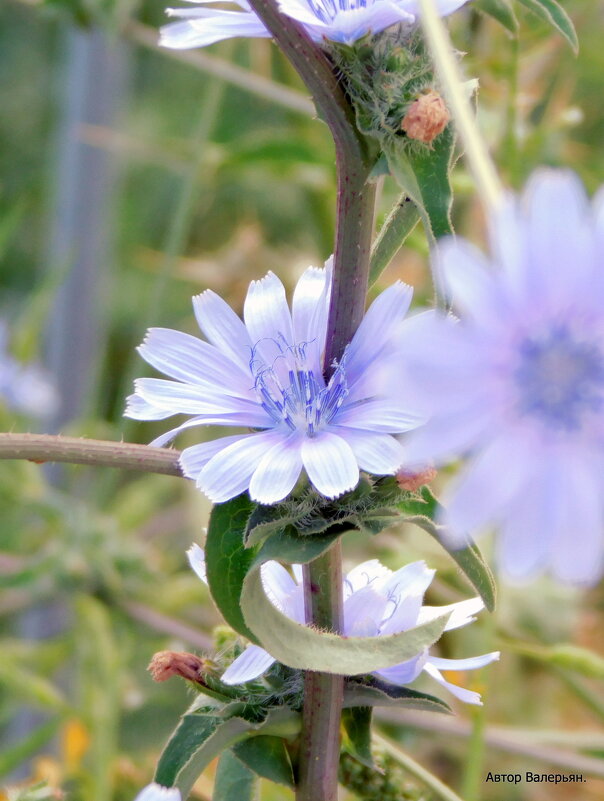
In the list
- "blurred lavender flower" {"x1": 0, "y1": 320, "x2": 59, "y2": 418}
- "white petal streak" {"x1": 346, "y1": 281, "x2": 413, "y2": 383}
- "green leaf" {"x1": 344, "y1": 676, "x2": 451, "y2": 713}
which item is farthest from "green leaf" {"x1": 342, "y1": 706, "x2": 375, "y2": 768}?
"blurred lavender flower" {"x1": 0, "y1": 320, "x2": 59, "y2": 418}

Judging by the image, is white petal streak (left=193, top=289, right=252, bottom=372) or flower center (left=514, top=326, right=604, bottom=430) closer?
flower center (left=514, top=326, right=604, bottom=430)

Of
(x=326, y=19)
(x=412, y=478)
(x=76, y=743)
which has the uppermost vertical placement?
(x=326, y=19)

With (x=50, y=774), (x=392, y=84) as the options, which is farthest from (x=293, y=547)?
(x=50, y=774)

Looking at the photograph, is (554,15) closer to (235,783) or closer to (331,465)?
(331,465)

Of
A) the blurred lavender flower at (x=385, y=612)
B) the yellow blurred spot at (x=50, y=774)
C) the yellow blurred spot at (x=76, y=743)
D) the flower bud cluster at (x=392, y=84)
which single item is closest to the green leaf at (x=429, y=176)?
the flower bud cluster at (x=392, y=84)

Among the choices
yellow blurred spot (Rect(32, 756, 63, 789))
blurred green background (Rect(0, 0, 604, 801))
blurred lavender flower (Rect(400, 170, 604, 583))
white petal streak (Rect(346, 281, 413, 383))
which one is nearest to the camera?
blurred lavender flower (Rect(400, 170, 604, 583))

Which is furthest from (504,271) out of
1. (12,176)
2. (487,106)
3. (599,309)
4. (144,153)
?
(12,176)

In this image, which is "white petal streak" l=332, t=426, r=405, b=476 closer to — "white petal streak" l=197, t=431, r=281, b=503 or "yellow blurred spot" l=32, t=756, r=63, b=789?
"white petal streak" l=197, t=431, r=281, b=503
